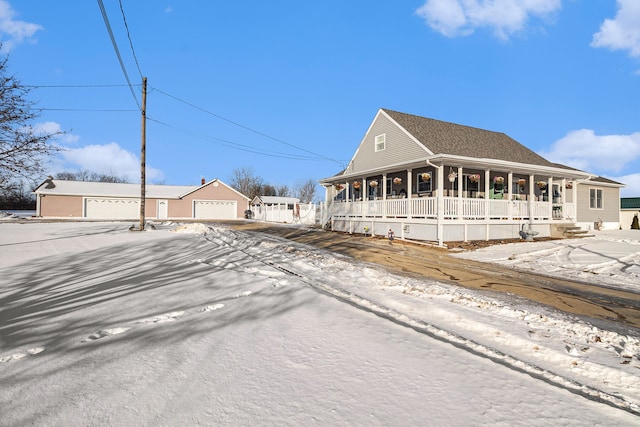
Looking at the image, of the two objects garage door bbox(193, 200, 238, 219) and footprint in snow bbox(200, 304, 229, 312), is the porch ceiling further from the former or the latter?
garage door bbox(193, 200, 238, 219)

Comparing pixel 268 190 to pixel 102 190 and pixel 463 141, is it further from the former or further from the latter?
pixel 463 141

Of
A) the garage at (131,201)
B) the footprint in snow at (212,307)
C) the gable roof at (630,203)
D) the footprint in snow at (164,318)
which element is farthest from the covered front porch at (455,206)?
the garage at (131,201)

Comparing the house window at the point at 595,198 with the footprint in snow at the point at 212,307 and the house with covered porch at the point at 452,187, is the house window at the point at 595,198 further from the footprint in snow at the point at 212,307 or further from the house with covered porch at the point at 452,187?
the footprint in snow at the point at 212,307

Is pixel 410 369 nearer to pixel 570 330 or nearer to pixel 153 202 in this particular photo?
pixel 570 330

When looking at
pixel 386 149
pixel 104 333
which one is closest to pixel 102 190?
pixel 386 149

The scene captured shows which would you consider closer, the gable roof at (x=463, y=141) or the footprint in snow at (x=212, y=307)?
the footprint in snow at (x=212, y=307)

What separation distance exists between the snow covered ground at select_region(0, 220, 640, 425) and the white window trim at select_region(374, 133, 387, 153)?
13.6m

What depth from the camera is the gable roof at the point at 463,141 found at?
16141mm

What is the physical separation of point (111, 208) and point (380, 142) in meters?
34.3

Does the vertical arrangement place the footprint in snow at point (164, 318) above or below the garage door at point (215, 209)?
below

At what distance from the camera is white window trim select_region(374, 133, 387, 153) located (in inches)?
730

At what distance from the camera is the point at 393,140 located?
17766 millimetres

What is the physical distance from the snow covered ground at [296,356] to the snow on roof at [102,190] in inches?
1476

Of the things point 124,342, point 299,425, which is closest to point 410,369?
point 299,425
